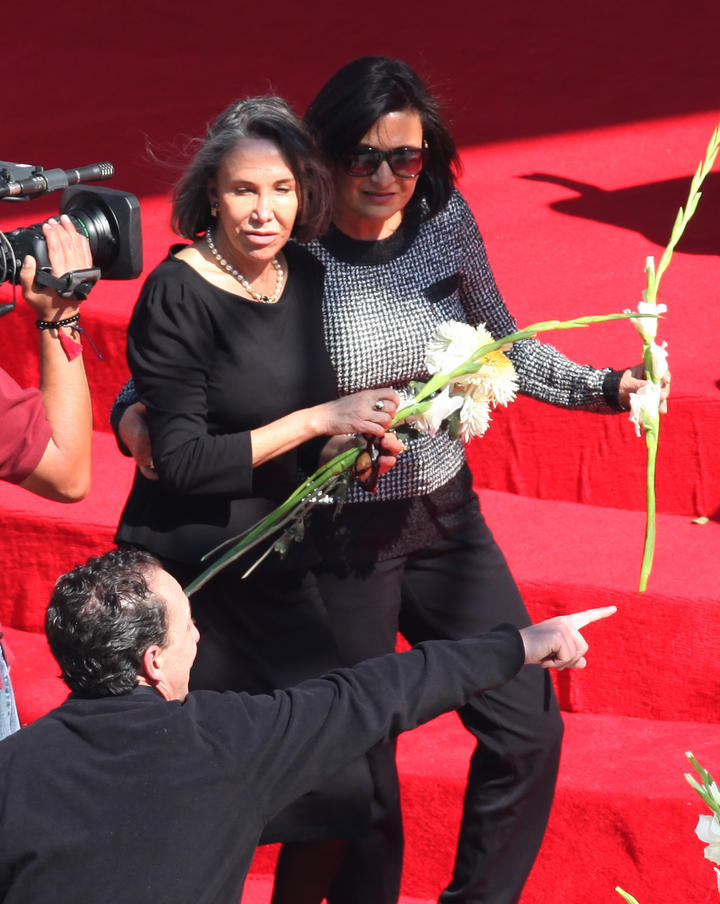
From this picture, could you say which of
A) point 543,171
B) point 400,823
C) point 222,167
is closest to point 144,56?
point 543,171

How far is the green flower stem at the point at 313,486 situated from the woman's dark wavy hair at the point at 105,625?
1.69 ft

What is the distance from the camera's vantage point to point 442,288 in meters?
2.44

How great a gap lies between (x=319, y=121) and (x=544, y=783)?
1.20m

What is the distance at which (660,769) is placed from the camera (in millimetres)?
2701

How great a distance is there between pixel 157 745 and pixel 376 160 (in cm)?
118

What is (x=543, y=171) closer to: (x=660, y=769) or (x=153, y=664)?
(x=660, y=769)

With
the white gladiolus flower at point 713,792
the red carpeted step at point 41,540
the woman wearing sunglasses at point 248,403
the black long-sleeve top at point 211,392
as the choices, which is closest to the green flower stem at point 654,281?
the woman wearing sunglasses at point 248,403

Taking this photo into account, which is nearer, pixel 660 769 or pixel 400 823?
pixel 400 823

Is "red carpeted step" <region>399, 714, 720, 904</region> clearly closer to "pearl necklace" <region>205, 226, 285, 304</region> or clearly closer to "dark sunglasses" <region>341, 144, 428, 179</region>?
"pearl necklace" <region>205, 226, 285, 304</region>

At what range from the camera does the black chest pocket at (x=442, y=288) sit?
7.92ft

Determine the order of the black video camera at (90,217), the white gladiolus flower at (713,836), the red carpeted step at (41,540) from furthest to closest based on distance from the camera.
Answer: the red carpeted step at (41,540) < the black video camera at (90,217) < the white gladiolus flower at (713,836)

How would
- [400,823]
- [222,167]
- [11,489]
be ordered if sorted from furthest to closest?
[11,489], [400,823], [222,167]

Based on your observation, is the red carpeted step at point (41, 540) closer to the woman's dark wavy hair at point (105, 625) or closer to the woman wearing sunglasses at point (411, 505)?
the woman wearing sunglasses at point (411, 505)

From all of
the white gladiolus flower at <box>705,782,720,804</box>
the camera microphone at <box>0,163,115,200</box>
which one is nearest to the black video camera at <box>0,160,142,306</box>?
the camera microphone at <box>0,163,115,200</box>
